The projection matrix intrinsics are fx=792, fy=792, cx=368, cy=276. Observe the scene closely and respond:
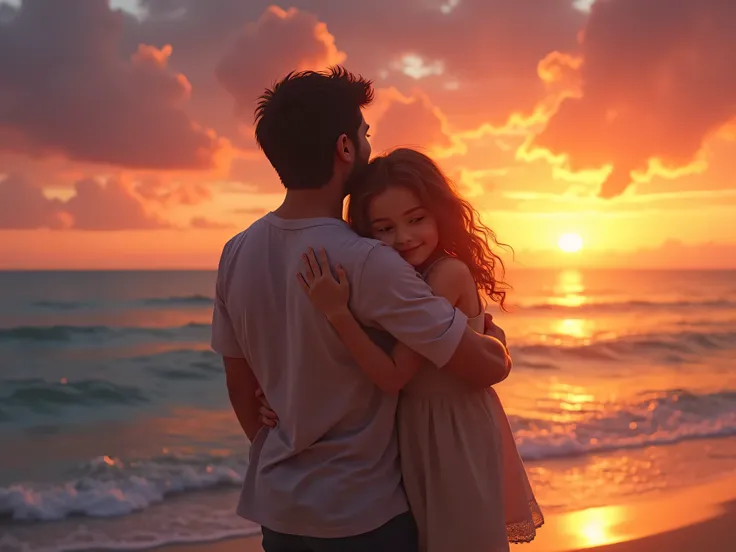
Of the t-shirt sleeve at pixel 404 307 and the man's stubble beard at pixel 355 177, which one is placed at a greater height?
the man's stubble beard at pixel 355 177

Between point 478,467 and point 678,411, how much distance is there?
351 inches

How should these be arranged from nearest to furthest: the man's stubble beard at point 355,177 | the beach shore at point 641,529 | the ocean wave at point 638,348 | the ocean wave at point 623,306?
the man's stubble beard at point 355,177, the beach shore at point 641,529, the ocean wave at point 638,348, the ocean wave at point 623,306

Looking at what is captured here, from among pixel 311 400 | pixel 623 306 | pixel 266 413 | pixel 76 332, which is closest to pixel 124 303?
pixel 76 332

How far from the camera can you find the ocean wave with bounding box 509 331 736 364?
16.9 m

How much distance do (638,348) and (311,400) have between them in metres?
17.7

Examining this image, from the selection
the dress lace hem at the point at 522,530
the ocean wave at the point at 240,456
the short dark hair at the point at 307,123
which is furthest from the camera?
the ocean wave at the point at 240,456

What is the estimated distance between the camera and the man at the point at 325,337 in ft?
6.39

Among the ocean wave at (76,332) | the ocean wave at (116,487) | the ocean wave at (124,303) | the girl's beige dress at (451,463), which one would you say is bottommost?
the ocean wave at (116,487)

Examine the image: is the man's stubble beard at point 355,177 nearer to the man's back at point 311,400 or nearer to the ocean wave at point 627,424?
the man's back at point 311,400

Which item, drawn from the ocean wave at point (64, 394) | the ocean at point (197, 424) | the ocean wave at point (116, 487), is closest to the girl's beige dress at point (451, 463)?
the ocean at point (197, 424)

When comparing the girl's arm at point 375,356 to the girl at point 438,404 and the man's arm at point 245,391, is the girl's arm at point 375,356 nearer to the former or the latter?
the girl at point 438,404

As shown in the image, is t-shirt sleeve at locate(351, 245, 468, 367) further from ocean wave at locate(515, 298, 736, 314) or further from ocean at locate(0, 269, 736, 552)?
ocean wave at locate(515, 298, 736, 314)

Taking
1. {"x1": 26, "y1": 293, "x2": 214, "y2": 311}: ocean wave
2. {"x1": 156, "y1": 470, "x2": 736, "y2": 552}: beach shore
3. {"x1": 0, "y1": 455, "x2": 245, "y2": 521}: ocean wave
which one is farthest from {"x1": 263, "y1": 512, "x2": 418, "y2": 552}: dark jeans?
{"x1": 26, "y1": 293, "x2": 214, "y2": 311}: ocean wave

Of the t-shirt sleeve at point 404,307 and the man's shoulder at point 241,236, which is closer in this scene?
the t-shirt sleeve at point 404,307
